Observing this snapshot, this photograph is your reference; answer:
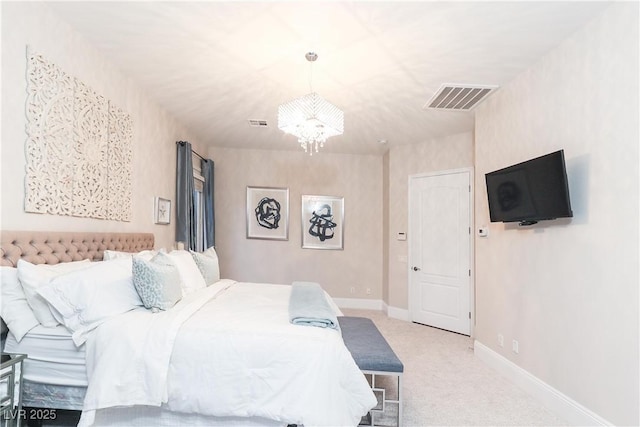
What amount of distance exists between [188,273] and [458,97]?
311 centimetres

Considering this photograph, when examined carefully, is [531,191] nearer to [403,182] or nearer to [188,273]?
[403,182]

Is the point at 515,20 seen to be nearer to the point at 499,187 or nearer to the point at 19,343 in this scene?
the point at 499,187

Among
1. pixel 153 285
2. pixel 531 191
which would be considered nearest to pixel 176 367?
pixel 153 285

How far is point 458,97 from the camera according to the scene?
353 cm

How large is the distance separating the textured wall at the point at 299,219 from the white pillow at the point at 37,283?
3.73 meters

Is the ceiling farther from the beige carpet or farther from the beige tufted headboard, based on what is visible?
the beige carpet

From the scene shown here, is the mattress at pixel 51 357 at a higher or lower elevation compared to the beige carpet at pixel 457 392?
higher

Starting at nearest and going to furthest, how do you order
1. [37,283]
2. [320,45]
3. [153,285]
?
[37,283] < [153,285] < [320,45]

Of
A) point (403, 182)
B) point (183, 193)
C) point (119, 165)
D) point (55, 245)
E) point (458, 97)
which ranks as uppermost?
point (458, 97)

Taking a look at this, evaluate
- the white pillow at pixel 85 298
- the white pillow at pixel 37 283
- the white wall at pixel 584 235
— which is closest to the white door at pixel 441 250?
the white wall at pixel 584 235

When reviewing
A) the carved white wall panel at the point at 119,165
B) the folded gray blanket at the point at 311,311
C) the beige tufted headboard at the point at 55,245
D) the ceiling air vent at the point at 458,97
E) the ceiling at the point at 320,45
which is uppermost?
the ceiling at the point at 320,45

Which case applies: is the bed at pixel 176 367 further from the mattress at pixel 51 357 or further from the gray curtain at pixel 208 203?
the gray curtain at pixel 208 203

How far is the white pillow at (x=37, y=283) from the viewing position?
202 cm

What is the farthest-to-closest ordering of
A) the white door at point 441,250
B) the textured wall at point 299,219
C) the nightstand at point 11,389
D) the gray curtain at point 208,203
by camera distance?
Result: the textured wall at point 299,219, the gray curtain at point 208,203, the white door at point 441,250, the nightstand at point 11,389
